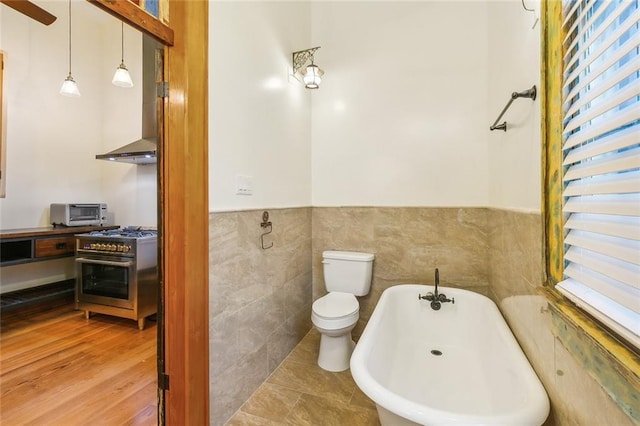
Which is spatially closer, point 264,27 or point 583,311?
point 583,311

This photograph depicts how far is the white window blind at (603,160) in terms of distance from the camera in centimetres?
59

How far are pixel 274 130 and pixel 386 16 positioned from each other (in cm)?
149

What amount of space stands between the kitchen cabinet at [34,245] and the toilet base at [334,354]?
9.23ft

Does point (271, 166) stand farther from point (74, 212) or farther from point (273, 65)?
point (74, 212)

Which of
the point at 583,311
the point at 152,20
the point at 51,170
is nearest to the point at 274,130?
the point at 152,20

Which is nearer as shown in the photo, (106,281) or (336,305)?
(336,305)

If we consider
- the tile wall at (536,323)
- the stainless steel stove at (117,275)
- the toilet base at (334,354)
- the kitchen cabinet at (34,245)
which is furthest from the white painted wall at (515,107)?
the kitchen cabinet at (34,245)

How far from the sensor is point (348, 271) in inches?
91.0

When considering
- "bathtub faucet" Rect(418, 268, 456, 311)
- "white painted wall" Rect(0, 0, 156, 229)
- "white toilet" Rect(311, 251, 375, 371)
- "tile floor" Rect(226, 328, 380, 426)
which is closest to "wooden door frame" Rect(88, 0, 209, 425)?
Result: "tile floor" Rect(226, 328, 380, 426)

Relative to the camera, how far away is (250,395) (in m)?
1.68

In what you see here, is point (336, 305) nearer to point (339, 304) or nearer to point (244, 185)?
point (339, 304)

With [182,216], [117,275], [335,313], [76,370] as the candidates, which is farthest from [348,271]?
[117,275]

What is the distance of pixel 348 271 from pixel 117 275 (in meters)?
2.21

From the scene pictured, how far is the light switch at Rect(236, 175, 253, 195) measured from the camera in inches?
63.1
